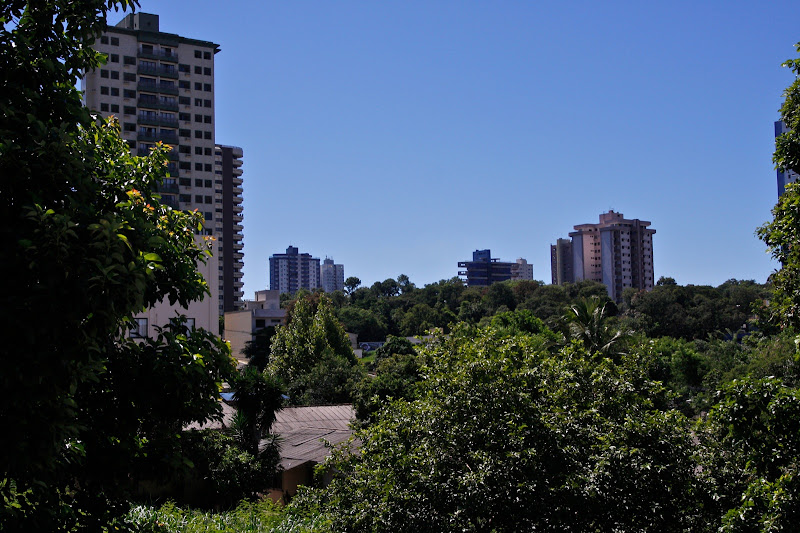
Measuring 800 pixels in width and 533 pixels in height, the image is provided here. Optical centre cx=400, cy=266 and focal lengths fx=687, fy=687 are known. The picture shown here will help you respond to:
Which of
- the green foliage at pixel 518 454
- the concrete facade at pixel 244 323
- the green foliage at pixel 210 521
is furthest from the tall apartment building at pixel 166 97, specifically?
the green foliage at pixel 518 454

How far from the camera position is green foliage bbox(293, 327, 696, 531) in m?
8.95

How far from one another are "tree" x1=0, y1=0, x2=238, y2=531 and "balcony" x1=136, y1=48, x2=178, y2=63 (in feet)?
222

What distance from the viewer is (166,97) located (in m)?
69.8

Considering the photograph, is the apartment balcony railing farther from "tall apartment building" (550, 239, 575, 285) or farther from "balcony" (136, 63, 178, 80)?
"tall apartment building" (550, 239, 575, 285)

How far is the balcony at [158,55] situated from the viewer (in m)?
68.9

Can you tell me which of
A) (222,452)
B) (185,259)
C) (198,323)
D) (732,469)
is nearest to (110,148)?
(185,259)

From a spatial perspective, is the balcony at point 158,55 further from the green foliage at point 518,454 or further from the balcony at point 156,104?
the green foliage at point 518,454

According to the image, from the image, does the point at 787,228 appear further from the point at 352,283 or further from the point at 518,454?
the point at 352,283

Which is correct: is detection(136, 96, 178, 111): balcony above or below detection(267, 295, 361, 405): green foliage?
above

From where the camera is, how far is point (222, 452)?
1884 cm

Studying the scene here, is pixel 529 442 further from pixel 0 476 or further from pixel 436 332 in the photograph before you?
pixel 0 476

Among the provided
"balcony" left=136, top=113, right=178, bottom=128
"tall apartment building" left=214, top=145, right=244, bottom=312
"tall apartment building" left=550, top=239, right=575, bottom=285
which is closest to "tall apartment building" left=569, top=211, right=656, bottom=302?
"tall apartment building" left=550, top=239, right=575, bottom=285

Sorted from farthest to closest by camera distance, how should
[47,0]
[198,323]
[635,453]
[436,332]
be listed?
[198,323], [436,332], [635,453], [47,0]

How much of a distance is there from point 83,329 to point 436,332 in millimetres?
8387
